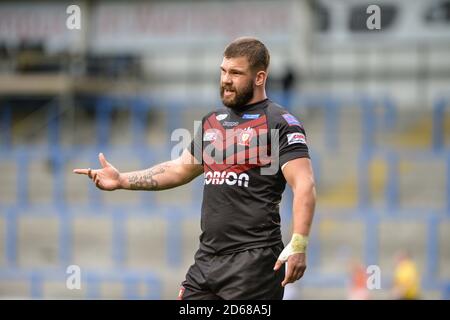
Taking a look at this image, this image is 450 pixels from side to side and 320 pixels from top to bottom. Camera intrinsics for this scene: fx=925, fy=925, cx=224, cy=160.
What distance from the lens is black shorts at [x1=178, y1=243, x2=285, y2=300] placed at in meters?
5.05

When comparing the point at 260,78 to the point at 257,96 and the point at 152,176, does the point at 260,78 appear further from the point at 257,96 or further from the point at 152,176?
the point at 152,176

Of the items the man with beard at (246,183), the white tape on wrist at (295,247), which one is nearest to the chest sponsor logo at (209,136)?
the man with beard at (246,183)

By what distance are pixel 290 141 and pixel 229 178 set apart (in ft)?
1.34

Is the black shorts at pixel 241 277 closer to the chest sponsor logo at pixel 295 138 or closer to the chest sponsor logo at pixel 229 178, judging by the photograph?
the chest sponsor logo at pixel 229 178

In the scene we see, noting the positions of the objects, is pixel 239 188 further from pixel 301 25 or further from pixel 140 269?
pixel 301 25

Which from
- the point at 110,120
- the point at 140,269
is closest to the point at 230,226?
the point at 140,269

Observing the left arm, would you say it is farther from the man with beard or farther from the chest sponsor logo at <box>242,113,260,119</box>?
the chest sponsor logo at <box>242,113,260,119</box>

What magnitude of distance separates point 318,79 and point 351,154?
4.48 meters

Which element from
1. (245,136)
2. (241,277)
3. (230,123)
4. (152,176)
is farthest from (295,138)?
(152,176)

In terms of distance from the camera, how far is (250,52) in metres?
5.18

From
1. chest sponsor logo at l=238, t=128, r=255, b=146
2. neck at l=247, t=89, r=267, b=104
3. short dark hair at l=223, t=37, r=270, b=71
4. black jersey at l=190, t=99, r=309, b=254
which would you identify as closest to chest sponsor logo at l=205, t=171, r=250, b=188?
black jersey at l=190, t=99, r=309, b=254

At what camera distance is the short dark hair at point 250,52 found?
516 centimetres

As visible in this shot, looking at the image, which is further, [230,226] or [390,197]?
[390,197]

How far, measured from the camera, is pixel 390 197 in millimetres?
19844
